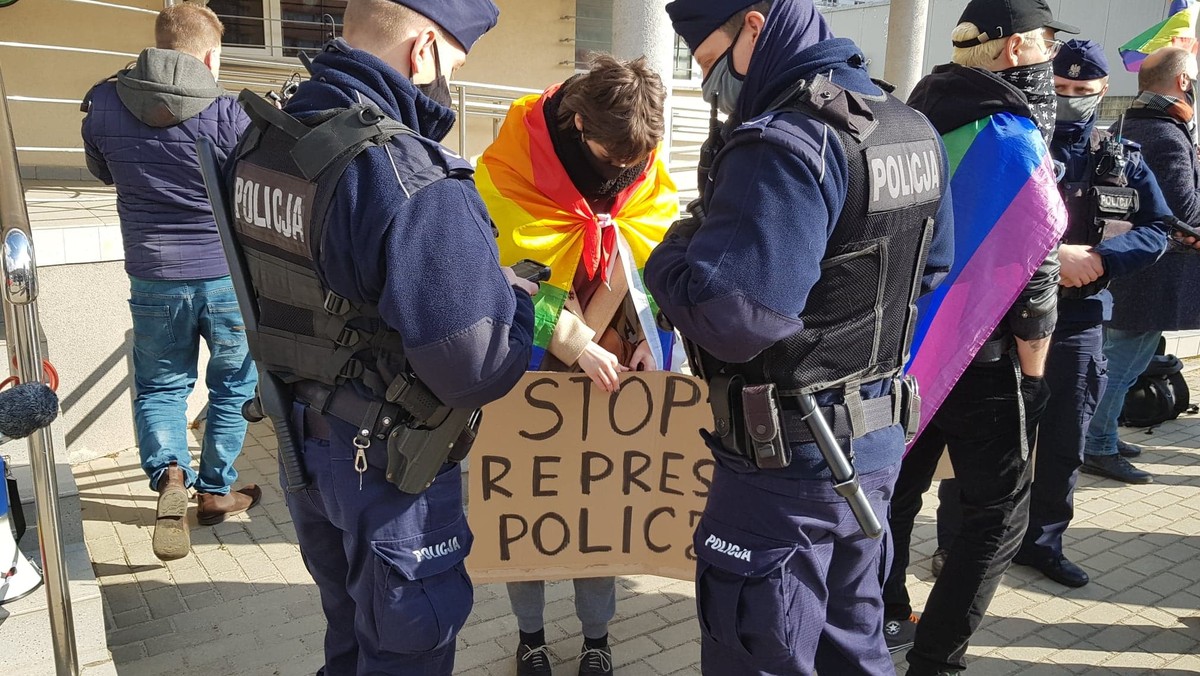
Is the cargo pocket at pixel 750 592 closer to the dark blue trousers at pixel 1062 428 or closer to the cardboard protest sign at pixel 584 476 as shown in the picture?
the cardboard protest sign at pixel 584 476

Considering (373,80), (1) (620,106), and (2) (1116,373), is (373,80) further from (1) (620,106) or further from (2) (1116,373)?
(2) (1116,373)

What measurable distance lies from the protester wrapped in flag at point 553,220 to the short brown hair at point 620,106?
20 cm

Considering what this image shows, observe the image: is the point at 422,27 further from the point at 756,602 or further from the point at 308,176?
the point at 756,602

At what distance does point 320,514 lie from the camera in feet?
7.23

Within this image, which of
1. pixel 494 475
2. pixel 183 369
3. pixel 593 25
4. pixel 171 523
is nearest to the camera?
pixel 494 475

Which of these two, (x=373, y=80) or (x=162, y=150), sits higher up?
(x=373, y=80)

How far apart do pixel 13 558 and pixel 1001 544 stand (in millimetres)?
3115

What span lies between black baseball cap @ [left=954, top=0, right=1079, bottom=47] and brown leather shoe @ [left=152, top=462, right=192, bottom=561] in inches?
140

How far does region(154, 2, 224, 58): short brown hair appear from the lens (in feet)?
12.8

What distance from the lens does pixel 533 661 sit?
3.06 meters

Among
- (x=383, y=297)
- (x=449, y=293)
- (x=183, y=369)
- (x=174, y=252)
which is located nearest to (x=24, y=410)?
(x=383, y=297)

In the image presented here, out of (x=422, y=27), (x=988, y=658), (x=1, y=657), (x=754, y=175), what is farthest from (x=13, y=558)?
(x=988, y=658)

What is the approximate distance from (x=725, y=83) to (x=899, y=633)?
2.22 metres

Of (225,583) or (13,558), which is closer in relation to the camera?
(13,558)
